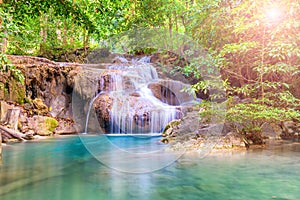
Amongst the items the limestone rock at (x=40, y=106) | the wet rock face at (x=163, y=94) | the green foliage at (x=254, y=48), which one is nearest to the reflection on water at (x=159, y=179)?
the green foliage at (x=254, y=48)

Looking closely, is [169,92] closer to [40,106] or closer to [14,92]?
[40,106]

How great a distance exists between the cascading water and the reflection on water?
3.64 metres

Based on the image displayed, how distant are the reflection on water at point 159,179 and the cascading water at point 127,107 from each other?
3636mm

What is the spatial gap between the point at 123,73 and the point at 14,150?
212 inches

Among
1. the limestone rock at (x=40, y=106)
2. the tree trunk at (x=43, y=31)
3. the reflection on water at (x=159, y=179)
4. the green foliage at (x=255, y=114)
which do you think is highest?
the tree trunk at (x=43, y=31)

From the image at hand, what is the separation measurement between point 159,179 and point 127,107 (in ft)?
17.5

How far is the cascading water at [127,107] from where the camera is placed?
7809 mm

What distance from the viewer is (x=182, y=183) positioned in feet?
9.12

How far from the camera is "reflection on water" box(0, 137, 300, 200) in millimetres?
2424

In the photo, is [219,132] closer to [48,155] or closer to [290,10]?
[290,10]

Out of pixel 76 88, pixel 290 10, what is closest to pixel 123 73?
pixel 76 88

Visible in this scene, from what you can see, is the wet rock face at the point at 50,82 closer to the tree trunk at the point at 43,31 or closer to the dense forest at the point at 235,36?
the dense forest at the point at 235,36

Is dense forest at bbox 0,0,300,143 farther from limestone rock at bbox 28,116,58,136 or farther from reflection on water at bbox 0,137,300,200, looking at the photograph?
limestone rock at bbox 28,116,58,136

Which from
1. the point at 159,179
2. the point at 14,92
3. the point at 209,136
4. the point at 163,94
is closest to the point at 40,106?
the point at 14,92
